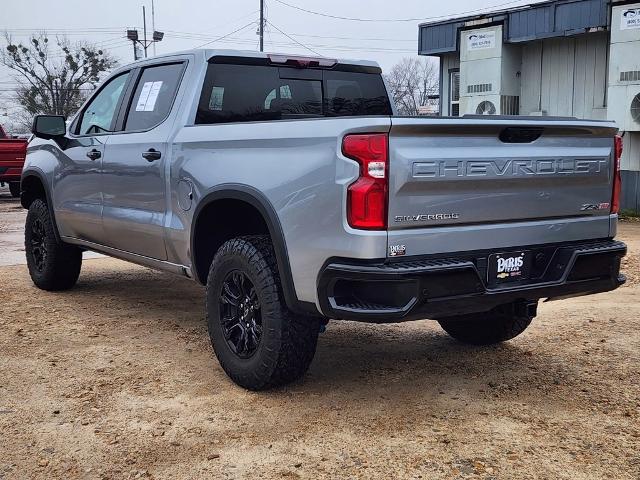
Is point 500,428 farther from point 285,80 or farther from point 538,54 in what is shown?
point 538,54

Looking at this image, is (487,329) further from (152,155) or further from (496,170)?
(152,155)

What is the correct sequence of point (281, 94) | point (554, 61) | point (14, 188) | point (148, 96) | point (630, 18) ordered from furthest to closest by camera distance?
point (14, 188) < point (554, 61) < point (630, 18) < point (148, 96) < point (281, 94)

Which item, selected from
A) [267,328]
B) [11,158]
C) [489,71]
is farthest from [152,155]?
[11,158]

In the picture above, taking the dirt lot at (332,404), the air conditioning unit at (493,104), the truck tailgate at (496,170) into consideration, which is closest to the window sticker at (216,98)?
the dirt lot at (332,404)

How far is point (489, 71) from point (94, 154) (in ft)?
42.7

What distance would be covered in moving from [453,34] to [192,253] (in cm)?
1480

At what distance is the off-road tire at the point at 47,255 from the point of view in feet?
21.8

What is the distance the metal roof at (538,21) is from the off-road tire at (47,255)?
11709mm

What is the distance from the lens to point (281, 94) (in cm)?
531

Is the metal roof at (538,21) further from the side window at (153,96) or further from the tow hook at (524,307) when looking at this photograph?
the tow hook at (524,307)

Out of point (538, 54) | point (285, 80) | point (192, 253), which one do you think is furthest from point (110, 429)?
point (538, 54)

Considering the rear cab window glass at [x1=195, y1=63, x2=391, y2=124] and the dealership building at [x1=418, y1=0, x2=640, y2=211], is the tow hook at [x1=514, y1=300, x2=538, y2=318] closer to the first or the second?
the rear cab window glass at [x1=195, y1=63, x2=391, y2=124]

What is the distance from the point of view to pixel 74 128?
20.8 feet

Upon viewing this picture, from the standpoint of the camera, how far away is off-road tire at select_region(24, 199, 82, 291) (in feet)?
21.8
